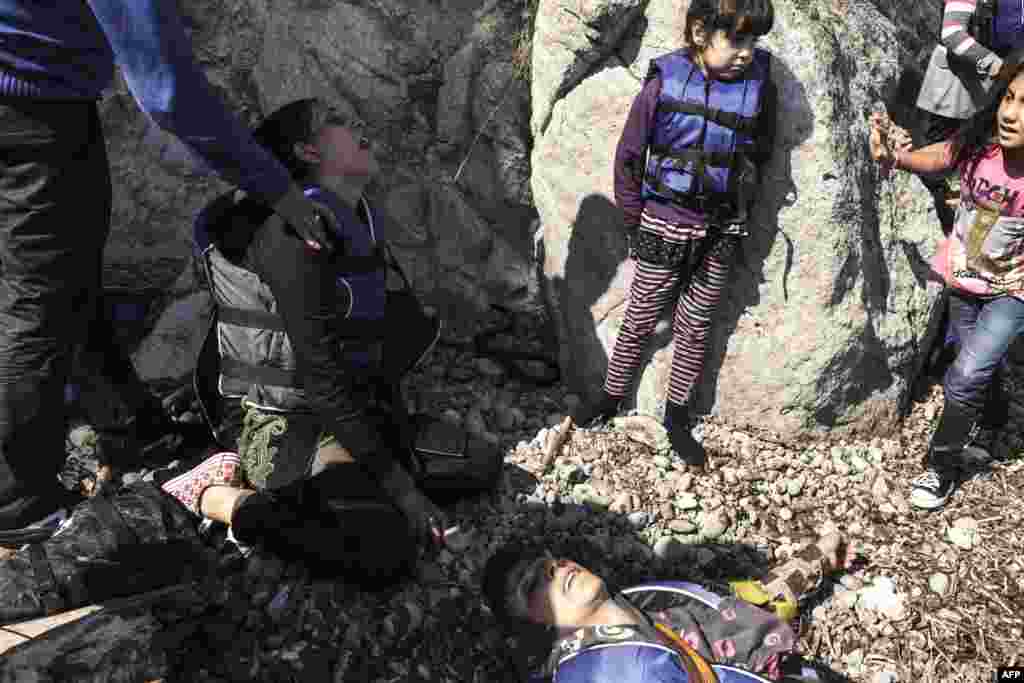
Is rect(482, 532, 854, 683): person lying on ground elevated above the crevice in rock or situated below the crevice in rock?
below

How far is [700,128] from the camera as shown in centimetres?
413

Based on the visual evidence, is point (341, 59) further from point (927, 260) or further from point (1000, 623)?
point (1000, 623)

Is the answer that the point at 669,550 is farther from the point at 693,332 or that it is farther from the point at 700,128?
the point at 700,128

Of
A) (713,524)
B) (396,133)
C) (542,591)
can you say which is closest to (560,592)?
(542,591)

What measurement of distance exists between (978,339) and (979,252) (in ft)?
1.58

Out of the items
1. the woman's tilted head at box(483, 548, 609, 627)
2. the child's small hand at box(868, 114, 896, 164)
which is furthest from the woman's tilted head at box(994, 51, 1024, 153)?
the woman's tilted head at box(483, 548, 609, 627)

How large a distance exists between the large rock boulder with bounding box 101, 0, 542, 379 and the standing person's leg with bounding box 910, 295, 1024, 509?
272 centimetres

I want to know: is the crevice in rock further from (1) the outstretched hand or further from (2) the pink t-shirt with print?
(2) the pink t-shirt with print

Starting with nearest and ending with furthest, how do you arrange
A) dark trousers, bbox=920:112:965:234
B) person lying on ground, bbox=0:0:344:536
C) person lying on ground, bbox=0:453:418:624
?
person lying on ground, bbox=0:0:344:536, person lying on ground, bbox=0:453:418:624, dark trousers, bbox=920:112:965:234

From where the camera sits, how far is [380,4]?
17.6 ft

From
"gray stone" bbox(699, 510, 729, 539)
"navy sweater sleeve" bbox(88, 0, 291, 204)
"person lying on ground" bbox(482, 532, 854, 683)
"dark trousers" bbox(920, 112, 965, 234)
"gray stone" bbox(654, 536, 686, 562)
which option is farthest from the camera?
"dark trousers" bbox(920, 112, 965, 234)

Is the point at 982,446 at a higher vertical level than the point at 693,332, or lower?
lower

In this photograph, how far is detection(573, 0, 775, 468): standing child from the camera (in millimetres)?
4000

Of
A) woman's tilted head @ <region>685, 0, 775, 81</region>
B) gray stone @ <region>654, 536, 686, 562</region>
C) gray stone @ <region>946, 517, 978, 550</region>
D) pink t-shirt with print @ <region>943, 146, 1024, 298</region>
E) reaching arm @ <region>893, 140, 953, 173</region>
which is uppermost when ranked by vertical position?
woman's tilted head @ <region>685, 0, 775, 81</region>
